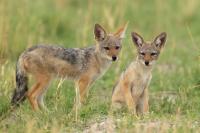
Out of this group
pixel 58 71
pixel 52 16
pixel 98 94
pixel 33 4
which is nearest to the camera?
pixel 58 71

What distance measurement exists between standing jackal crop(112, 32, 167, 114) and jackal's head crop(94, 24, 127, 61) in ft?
2.36

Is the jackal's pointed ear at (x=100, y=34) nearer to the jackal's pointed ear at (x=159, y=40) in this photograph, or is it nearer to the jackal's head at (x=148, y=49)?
the jackal's head at (x=148, y=49)

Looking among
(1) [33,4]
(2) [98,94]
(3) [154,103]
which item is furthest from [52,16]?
(3) [154,103]

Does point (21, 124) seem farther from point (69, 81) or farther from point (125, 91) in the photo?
point (69, 81)

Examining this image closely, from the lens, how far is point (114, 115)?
337 inches

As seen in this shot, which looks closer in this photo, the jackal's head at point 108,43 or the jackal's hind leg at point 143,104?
the jackal's hind leg at point 143,104

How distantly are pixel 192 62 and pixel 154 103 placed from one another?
282 cm

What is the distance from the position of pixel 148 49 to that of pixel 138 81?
0.44 meters

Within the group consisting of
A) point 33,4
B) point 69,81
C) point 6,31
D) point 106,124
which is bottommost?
point 106,124

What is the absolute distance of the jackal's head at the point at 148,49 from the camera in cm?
907

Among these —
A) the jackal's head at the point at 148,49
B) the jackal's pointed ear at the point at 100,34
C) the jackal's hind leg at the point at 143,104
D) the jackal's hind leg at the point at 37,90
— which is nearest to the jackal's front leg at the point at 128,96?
the jackal's hind leg at the point at 143,104

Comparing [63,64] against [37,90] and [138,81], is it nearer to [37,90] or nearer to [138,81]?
[37,90]

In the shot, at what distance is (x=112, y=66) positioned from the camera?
40.4 ft

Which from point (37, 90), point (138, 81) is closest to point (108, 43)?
point (138, 81)
